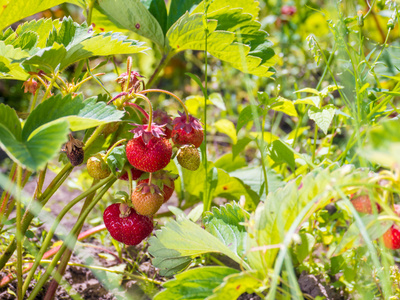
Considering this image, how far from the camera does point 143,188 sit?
2.67ft

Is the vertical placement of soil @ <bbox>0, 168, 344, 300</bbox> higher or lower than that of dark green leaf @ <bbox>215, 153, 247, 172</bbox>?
lower

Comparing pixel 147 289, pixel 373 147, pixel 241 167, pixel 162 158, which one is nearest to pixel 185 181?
pixel 241 167

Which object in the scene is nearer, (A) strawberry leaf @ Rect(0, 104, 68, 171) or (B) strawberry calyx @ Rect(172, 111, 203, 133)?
(A) strawberry leaf @ Rect(0, 104, 68, 171)

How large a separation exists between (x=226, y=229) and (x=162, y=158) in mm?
191

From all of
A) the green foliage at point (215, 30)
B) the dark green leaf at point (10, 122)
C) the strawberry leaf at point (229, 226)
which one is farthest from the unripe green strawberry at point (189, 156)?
the dark green leaf at point (10, 122)

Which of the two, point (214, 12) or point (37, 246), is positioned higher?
point (214, 12)

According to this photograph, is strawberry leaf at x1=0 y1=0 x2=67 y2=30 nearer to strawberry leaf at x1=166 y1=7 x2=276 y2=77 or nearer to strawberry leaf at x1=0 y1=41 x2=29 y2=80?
strawberry leaf at x1=0 y1=41 x2=29 y2=80

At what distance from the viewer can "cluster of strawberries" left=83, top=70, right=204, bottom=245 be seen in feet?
2.58

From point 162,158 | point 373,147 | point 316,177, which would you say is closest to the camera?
point 373,147

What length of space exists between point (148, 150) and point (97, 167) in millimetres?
123

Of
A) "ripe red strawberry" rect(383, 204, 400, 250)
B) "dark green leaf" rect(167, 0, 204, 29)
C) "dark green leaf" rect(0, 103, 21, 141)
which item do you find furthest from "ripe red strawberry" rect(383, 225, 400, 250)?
"dark green leaf" rect(167, 0, 204, 29)

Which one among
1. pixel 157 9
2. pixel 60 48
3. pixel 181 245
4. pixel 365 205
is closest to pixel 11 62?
pixel 60 48

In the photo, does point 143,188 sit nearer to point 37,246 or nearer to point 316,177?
point 316,177

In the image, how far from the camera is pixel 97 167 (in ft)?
2.68
